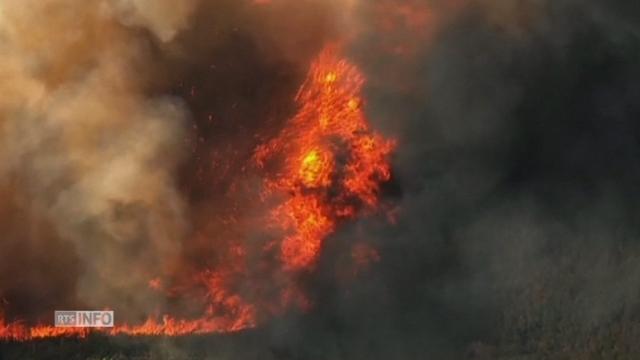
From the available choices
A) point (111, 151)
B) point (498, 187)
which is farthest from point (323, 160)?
point (111, 151)

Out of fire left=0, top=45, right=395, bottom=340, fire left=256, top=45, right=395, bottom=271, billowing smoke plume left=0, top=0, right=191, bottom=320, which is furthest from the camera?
fire left=256, top=45, right=395, bottom=271

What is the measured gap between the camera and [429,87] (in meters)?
17.1

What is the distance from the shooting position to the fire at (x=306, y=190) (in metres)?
15.5

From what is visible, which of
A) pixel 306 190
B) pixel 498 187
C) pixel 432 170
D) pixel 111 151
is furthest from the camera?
pixel 498 187

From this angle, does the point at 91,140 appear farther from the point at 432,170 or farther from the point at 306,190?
the point at 432,170

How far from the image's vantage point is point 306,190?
1619 cm

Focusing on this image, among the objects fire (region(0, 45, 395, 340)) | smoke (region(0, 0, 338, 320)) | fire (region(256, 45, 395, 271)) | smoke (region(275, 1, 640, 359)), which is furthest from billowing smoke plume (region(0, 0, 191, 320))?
smoke (region(275, 1, 640, 359))

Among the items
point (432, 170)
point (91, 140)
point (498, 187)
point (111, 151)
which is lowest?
point (498, 187)

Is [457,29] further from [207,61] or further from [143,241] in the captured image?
[143,241]

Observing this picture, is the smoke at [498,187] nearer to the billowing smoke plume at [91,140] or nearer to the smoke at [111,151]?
the smoke at [111,151]

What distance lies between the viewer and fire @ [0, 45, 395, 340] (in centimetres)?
1547

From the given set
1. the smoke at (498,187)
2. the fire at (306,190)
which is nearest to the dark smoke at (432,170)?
the smoke at (498,187)

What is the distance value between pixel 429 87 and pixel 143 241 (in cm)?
570

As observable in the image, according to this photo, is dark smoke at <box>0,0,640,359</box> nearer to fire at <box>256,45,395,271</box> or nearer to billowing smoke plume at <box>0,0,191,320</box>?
billowing smoke plume at <box>0,0,191,320</box>
